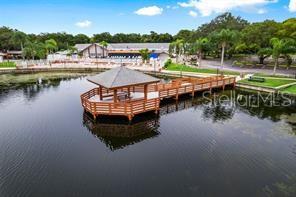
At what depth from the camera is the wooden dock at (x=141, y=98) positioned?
774 inches

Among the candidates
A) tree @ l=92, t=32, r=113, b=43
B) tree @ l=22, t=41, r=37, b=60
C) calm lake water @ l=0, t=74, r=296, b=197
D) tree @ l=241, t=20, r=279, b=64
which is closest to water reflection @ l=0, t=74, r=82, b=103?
calm lake water @ l=0, t=74, r=296, b=197

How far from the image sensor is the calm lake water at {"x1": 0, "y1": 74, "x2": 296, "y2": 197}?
1152cm

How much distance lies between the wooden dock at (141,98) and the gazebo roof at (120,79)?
88 cm

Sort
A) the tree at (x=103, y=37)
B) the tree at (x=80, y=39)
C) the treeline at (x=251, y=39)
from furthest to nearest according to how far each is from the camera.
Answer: the tree at (x=103, y=37) → the tree at (x=80, y=39) → the treeline at (x=251, y=39)

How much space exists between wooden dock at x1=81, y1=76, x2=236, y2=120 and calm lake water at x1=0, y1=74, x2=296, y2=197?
0.98m

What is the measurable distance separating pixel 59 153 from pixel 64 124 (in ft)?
16.5

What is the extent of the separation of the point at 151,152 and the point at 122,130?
13.7 feet

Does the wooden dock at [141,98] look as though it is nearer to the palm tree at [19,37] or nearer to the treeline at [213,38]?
the treeline at [213,38]

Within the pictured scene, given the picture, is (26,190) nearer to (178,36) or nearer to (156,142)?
(156,142)

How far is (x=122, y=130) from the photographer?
18391 millimetres

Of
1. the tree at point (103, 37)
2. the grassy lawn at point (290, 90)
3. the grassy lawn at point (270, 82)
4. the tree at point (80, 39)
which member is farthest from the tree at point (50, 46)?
the grassy lawn at point (290, 90)

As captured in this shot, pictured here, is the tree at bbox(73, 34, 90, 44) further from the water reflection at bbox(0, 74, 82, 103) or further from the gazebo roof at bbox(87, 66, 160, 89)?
the gazebo roof at bbox(87, 66, 160, 89)

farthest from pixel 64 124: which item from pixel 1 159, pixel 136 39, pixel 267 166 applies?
pixel 136 39

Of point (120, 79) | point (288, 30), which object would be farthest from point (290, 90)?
point (288, 30)
